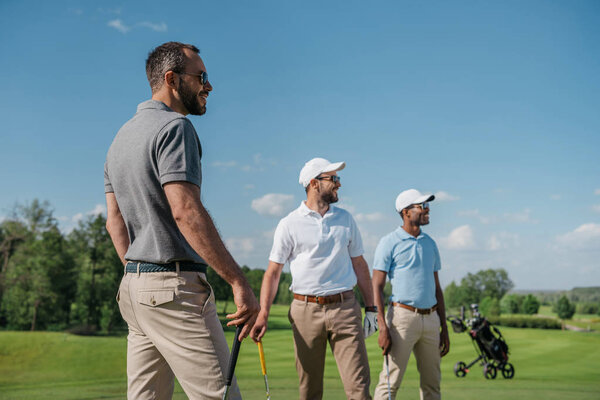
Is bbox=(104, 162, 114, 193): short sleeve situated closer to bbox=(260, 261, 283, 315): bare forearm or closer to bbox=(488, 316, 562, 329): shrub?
bbox=(260, 261, 283, 315): bare forearm

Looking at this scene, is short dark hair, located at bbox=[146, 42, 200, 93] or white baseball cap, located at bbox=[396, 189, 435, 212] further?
white baseball cap, located at bbox=[396, 189, 435, 212]

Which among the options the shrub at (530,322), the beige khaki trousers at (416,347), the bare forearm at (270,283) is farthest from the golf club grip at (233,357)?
the shrub at (530,322)

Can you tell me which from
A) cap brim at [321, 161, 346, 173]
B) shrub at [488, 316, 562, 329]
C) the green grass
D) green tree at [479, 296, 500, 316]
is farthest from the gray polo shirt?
green tree at [479, 296, 500, 316]

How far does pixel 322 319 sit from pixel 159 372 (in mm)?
2166

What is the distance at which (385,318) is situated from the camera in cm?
547

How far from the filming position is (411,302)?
17.6ft

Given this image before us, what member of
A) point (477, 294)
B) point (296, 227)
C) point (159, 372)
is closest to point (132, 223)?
point (159, 372)

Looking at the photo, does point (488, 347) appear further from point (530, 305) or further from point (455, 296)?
point (455, 296)

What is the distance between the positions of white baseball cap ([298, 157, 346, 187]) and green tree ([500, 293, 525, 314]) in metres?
28.5

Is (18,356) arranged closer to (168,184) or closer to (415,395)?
(415,395)

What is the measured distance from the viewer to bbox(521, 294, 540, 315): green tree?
2925 cm

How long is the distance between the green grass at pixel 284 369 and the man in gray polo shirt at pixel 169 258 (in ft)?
19.1

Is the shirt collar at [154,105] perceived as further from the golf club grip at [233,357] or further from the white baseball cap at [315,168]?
the white baseball cap at [315,168]

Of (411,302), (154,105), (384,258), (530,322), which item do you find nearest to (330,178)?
(384,258)
